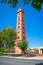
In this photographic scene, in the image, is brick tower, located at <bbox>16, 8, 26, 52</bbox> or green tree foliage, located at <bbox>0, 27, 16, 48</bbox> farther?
brick tower, located at <bbox>16, 8, 26, 52</bbox>

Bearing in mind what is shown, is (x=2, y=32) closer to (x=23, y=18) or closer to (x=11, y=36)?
(x=11, y=36)

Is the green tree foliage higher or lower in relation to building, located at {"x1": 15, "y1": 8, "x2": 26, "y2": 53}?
lower

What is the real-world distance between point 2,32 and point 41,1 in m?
67.2

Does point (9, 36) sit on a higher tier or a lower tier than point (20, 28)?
lower

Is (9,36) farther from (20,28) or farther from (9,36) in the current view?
(20,28)

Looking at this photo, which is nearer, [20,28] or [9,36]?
[9,36]

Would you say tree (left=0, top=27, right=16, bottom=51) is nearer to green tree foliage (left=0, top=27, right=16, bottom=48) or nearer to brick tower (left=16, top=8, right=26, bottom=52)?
green tree foliage (left=0, top=27, right=16, bottom=48)

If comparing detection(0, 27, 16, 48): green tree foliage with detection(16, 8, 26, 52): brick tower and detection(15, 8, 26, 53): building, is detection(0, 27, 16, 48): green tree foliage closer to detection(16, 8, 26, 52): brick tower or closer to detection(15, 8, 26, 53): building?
detection(16, 8, 26, 52): brick tower

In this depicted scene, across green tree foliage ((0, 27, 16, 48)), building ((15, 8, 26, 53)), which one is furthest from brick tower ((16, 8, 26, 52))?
green tree foliage ((0, 27, 16, 48))

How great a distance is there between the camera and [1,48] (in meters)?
90.4

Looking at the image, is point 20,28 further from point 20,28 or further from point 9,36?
point 9,36

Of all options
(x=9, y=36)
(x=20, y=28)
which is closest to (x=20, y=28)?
(x=20, y=28)

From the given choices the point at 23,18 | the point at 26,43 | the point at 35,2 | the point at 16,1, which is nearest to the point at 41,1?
the point at 35,2

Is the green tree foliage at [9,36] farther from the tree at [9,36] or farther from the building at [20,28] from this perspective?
the building at [20,28]
